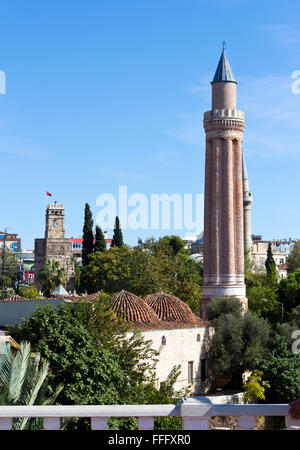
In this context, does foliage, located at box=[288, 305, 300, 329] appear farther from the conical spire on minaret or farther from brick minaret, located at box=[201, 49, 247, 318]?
the conical spire on minaret

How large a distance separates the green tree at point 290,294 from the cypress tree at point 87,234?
24426 mm

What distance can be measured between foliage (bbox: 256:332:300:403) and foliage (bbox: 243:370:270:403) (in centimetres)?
43

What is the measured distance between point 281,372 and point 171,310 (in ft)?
21.6

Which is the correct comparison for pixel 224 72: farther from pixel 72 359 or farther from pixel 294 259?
pixel 294 259

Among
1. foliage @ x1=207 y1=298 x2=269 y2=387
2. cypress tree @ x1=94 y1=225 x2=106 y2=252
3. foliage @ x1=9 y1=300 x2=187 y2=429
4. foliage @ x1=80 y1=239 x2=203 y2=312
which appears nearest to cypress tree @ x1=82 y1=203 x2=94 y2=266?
cypress tree @ x1=94 y1=225 x2=106 y2=252

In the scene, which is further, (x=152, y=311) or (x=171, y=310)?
(x=171, y=310)

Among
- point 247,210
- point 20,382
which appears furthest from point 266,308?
point 20,382

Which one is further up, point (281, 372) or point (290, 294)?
point (290, 294)

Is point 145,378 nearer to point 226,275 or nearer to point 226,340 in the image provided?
point 226,340

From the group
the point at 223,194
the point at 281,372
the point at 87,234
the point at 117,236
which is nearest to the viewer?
the point at 281,372

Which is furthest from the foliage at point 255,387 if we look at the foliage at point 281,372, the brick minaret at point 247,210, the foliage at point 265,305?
the brick minaret at point 247,210

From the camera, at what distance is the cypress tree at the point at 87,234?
73438mm

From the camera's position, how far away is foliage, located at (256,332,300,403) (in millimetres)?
34812

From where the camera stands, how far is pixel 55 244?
108 m
